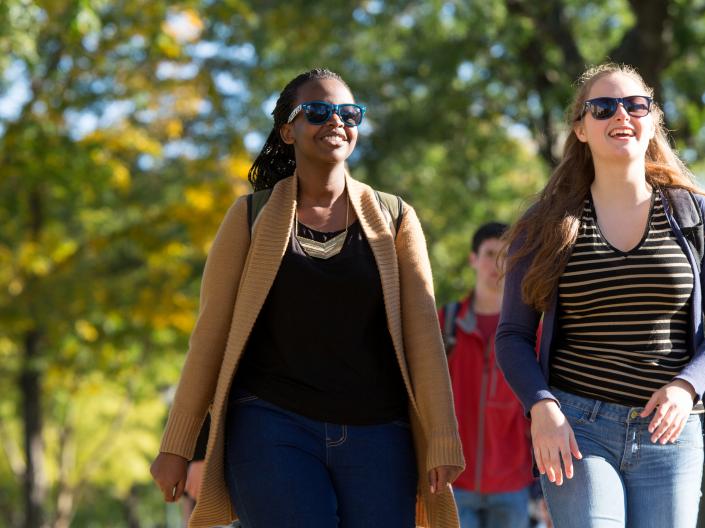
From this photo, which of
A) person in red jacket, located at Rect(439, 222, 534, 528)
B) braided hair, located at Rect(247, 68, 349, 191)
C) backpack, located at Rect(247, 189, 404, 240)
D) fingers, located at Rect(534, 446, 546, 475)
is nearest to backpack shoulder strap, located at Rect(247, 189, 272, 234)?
backpack, located at Rect(247, 189, 404, 240)

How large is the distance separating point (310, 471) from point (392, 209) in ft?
3.46

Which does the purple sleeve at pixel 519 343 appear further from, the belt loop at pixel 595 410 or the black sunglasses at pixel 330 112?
the black sunglasses at pixel 330 112

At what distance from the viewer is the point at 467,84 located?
15.1m

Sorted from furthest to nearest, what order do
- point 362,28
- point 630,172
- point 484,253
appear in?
1. point 362,28
2. point 484,253
3. point 630,172

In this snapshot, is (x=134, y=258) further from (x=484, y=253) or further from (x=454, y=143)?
(x=484, y=253)

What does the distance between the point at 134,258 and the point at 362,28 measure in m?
5.47

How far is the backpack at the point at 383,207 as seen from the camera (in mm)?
4359

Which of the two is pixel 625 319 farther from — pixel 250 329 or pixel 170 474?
pixel 170 474

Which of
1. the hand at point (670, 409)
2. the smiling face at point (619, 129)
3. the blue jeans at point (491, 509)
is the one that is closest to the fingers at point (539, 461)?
the hand at point (670, 409)

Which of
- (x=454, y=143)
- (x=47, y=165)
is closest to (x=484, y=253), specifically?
(x=47, y=165)

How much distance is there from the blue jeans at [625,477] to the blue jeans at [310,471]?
57 centimetres

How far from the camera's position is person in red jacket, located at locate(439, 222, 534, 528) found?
673cm

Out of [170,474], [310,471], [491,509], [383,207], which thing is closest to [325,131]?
[383,207]

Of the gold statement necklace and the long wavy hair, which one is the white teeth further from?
the gold statement necklace
